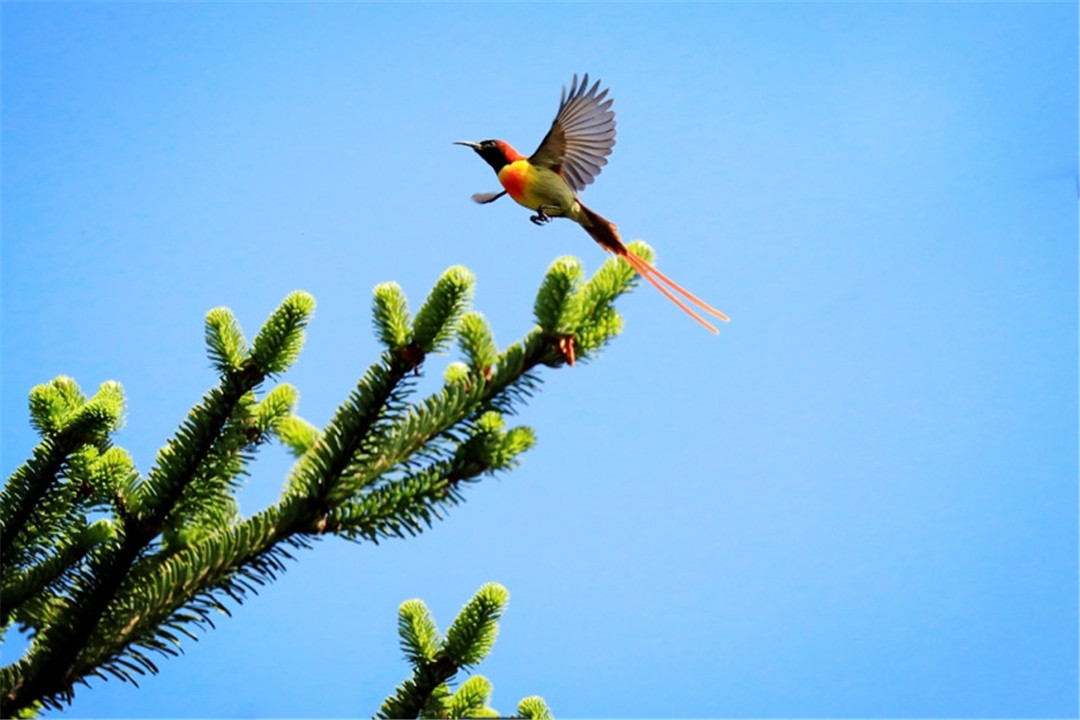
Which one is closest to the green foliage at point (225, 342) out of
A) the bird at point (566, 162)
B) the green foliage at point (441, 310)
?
the green foliage at point (441, 310)

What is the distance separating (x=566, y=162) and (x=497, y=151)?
290 millimetres

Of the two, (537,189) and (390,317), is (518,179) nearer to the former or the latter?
(537,189)

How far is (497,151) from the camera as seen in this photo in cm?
375

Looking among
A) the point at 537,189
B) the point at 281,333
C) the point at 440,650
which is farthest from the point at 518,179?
the point at 440,650

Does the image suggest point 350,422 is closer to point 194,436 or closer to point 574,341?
point 194,436

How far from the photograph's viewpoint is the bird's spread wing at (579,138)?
3.59 metres

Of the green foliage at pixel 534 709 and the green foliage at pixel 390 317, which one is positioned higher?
the green foliage at pixel 390 317

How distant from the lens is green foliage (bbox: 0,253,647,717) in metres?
1.61

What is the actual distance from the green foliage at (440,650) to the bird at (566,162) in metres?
1.92

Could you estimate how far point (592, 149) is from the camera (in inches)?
146

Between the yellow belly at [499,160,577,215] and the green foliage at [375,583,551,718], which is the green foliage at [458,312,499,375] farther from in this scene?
the yellow belly at [499,160,577,215]

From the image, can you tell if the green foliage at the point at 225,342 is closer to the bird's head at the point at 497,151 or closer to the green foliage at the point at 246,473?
the green foliage at the point at 246,473

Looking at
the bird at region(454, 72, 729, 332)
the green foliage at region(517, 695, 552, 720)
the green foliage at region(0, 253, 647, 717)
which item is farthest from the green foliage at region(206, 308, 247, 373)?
the bird at region(454, 72, 729, 332)

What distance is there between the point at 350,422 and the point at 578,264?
52cm
